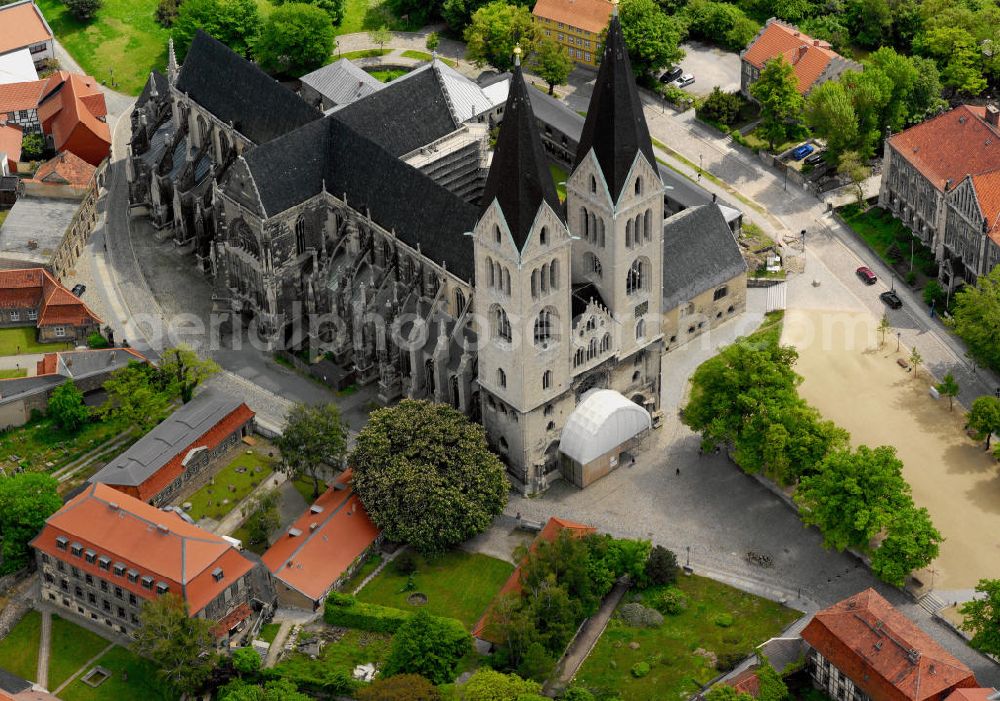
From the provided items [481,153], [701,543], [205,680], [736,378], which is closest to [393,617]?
[205,680]

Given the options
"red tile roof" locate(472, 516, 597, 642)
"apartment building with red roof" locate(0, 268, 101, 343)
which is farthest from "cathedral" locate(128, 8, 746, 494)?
"apartment building with red roof" locate(0, 268, 101, 343)

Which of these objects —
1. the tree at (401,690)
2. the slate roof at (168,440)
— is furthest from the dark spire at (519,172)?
the tree at (401,690)

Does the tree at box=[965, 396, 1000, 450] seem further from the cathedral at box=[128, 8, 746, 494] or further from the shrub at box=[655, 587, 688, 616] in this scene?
Result: the shrub at box=[655, 587, 688, 616]

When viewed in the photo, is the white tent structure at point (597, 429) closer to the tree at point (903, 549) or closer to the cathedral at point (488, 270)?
the cathedral at point (488, 270)

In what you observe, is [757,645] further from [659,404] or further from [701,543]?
[659,404]

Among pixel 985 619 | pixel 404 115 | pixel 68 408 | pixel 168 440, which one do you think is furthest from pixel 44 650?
pixel 985 619
